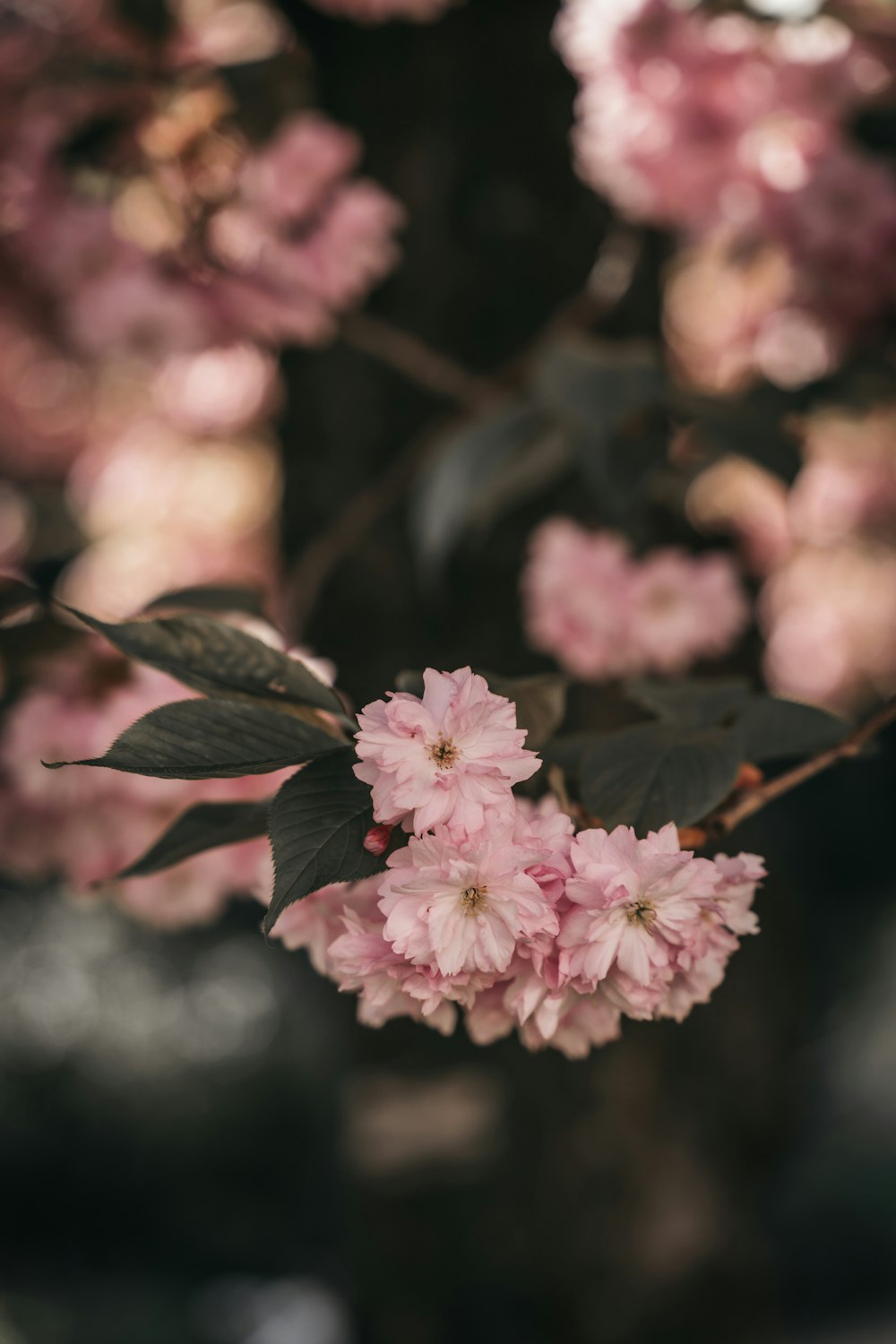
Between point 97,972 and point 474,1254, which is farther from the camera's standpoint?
point 97,972

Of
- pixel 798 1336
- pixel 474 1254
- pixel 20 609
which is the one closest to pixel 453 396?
pixel 20 609

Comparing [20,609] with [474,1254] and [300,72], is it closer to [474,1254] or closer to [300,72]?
[300,72]

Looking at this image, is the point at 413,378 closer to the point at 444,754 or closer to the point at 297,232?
the point at 297,232

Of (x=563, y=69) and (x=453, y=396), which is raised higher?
(x=563, y=69)

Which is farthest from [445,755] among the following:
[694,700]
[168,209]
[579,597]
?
[168,209]

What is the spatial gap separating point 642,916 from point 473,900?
0.07 meters

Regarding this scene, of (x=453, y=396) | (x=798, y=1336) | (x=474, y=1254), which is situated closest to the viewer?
(x=453, y=396)

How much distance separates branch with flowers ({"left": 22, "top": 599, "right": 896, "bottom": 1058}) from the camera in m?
0.42

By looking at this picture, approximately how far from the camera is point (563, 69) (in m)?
1.42

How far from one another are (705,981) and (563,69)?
1.32 metres

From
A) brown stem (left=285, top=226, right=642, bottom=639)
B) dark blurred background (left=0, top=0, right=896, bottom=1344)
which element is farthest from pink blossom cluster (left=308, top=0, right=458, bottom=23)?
brown stem (left=285, top=226, right=642, bottom=639)

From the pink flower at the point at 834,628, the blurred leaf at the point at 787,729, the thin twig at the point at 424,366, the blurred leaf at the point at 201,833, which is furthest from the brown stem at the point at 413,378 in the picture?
the pink flower at the point at 834,628

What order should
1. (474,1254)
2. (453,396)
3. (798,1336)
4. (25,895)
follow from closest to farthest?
(453,396)
(474,1254)
(798,1336)
(25,895)

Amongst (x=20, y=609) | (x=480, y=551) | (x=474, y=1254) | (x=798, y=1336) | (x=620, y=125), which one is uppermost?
(x=620, y=125)
